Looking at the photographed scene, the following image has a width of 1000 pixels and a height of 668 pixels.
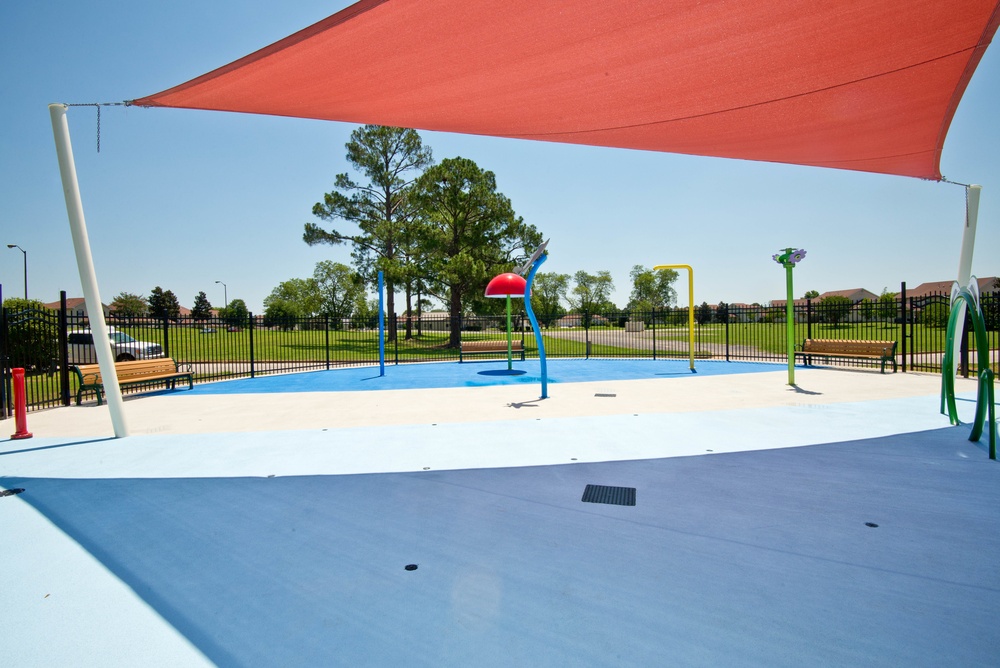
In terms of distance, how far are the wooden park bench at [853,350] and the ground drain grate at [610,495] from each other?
11534 millimetres

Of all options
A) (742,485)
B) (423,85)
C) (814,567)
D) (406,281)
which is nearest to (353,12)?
(423,85)

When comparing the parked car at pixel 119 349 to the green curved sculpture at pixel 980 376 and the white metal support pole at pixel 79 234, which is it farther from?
the green curved sculpture at pixel 980 376

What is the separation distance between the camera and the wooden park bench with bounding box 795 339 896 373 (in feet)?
41.3

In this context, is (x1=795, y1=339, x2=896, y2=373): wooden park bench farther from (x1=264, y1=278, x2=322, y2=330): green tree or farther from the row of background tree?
(x1=264, y1=278, x2=322, y2=330): green tree

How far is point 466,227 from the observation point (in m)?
24.9

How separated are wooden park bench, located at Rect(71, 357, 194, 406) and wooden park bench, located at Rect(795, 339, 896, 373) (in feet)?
51.6

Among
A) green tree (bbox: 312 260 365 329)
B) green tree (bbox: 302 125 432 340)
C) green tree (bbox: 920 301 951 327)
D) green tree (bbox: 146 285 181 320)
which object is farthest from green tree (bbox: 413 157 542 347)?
green tree (bbox: 146 285 181 320)

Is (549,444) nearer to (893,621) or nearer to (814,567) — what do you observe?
(814,567)

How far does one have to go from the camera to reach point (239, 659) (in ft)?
7.34

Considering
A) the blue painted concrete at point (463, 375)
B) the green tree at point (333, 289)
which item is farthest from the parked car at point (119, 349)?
the green tree at point (333, 289)

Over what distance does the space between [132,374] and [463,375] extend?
7.59m

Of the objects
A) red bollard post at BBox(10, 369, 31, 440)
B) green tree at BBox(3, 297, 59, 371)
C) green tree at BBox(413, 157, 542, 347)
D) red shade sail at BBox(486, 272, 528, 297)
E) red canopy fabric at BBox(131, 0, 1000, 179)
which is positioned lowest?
red bollard post at BBox(10, 369, 31, 440)

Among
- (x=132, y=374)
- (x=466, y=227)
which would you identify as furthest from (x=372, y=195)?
(x=132, y=374)

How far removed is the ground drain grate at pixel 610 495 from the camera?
409cm
